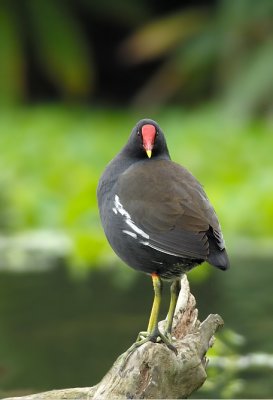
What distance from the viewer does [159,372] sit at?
16.7 feet

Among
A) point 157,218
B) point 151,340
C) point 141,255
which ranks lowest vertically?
point 151,340

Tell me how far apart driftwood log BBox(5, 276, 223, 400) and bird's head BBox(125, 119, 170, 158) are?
0.66 metres

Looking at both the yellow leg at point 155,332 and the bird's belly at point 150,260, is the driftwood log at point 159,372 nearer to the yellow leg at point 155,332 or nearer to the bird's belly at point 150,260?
the yellow leg at point 155,332

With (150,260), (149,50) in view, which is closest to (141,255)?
(150,260)

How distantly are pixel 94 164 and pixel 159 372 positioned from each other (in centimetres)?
839

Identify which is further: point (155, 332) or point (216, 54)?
point (216, 54)

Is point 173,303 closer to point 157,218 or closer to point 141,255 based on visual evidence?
point 141,255

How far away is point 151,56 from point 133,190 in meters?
11.4

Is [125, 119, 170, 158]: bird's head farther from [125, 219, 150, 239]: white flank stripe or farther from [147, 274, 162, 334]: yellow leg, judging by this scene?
[147, 274, 162, 334]: yellow leg

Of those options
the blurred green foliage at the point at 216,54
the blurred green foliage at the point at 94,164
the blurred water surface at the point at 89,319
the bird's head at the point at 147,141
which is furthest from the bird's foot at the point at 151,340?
the blurred green foliage at the point at 216,54

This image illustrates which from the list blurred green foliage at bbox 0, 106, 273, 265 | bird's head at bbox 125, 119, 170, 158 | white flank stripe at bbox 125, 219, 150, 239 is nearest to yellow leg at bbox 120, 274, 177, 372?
white flank stripe at bbox 125, 219, 150, 239

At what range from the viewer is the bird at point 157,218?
4973 mm

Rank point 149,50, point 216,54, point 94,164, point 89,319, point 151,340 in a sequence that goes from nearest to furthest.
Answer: point 151,340 → point 89,319 → point 94,164 → point 216,54 → point 149,50

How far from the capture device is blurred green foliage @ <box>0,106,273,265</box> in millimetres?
11047
